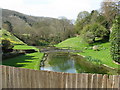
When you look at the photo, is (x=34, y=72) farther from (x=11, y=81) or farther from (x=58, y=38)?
(x=58, y=38)

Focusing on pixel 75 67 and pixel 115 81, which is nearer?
pixel 115 81

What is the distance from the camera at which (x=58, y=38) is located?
133 ft

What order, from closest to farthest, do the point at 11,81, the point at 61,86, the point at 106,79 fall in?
the point at 106,79, the point at 61,86, the point at 11,81

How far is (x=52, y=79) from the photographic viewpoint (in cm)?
303

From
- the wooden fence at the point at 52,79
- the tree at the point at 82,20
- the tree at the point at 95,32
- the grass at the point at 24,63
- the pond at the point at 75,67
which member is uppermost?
the tree at the point at 82,20

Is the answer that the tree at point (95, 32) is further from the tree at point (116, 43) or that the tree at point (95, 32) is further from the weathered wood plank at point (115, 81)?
the weathered wood plank at point (115, 81)

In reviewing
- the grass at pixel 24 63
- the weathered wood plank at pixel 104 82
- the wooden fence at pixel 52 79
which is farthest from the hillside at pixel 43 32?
the weathered wood plank at pixel 104 82

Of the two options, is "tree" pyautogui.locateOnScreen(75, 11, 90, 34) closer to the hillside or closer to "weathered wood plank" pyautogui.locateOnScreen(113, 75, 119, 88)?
the hillside

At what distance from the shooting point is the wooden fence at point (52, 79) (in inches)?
109

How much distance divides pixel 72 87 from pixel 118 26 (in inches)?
426

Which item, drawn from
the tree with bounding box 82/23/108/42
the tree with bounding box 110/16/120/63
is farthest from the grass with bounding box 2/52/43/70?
the tree with bounding box 82/23/108/42

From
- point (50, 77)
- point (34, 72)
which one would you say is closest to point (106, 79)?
point (50, 77)

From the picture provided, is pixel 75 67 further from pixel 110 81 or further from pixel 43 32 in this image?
pixel 43 32

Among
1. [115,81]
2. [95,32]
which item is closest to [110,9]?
[95,32]
